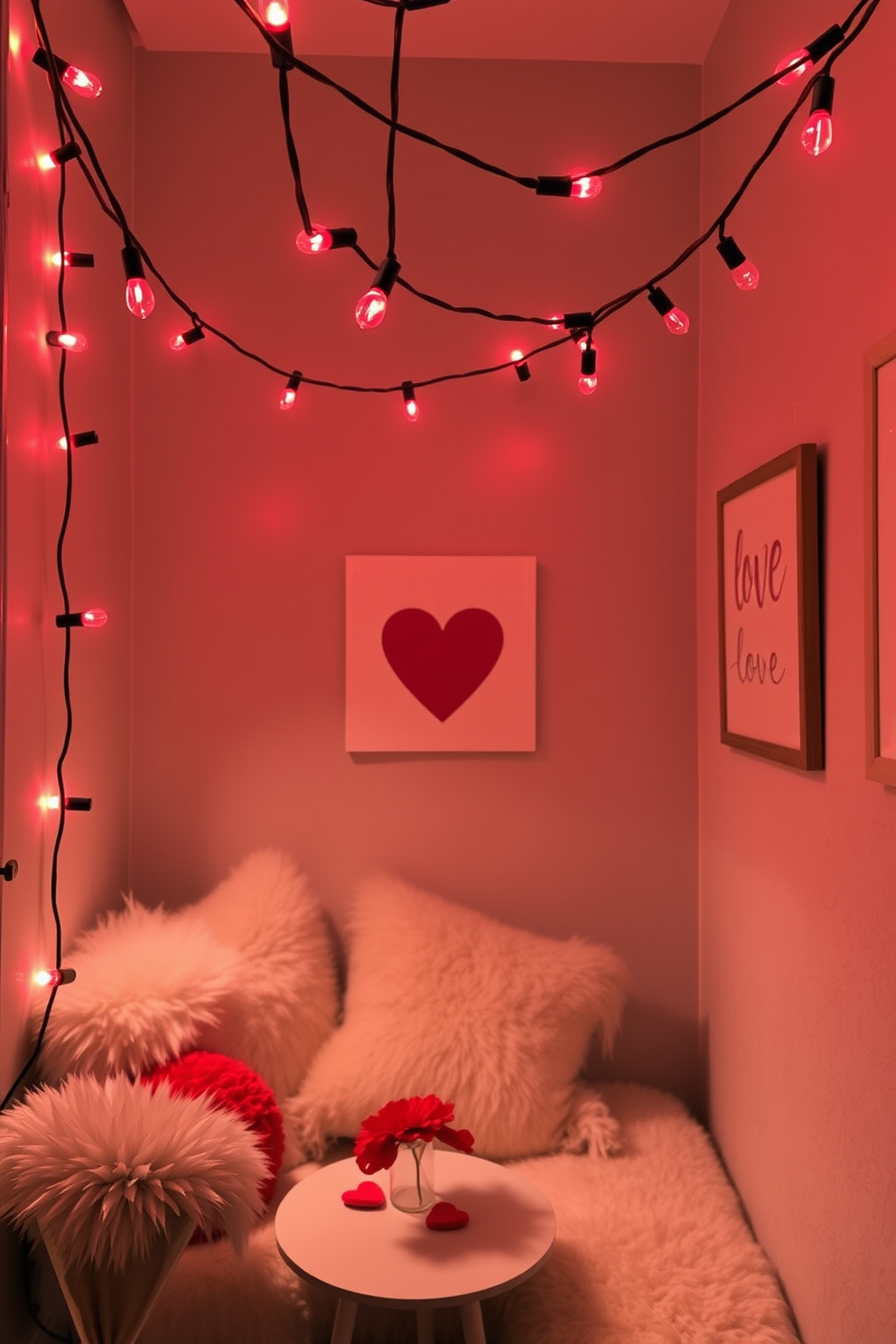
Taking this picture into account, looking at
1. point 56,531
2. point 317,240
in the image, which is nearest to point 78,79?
point 317,240

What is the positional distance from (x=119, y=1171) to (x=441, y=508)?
1.51 meters

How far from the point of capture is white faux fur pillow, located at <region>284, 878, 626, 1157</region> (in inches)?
77.7

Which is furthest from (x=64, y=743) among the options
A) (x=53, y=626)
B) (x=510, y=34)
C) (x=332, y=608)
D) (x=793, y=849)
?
(x=510, y=34)

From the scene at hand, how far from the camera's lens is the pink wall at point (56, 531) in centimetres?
164

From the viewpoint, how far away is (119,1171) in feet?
4.60

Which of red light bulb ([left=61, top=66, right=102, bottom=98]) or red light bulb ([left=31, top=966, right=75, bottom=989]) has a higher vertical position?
red light bulb ([left=61, top=66, right=102, bottom=98])

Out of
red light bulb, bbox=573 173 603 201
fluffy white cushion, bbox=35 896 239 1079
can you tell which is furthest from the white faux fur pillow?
red light bulb, bbox=573 173 603 201

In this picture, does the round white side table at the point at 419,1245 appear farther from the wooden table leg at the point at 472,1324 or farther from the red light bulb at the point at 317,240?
the red light bulb at the point at 317,240

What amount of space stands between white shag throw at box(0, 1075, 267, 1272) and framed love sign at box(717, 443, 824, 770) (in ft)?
3.57

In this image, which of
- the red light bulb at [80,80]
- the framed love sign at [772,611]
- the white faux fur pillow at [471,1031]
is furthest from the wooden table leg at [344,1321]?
the red light bulb at [80,80]

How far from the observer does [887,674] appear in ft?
4.17

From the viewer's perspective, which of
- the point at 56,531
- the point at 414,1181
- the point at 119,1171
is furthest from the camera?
the point at 56,531

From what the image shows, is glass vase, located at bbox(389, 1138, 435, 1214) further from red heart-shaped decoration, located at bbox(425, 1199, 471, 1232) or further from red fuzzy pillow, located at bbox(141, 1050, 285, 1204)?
red fuzzy pillow, located at bbox(141, 1050, 285, 1204)

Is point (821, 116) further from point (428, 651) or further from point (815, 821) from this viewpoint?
point (428, 651)
